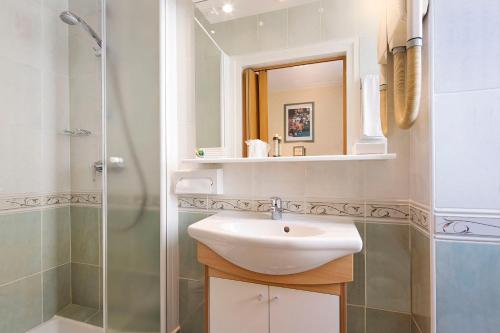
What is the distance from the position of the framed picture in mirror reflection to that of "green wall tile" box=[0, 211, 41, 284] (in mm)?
1447

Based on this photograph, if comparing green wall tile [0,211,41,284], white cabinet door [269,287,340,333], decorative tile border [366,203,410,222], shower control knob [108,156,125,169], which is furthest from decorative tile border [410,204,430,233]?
green wall tile [0,211,41,284]

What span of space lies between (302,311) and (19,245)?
1443 mm

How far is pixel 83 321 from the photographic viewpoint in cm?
131

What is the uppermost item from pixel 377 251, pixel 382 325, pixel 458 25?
pixel 458 25

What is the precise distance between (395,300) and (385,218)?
13.4 inches

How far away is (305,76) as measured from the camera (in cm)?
112

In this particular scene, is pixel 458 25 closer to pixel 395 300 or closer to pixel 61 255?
pixel 395 300

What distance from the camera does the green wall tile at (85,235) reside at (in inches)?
52.7

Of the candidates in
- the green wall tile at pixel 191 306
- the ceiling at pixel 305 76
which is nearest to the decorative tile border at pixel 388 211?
the ceiling at pixel 305 76

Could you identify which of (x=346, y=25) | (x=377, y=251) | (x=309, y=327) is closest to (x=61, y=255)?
(x=309, y=327)

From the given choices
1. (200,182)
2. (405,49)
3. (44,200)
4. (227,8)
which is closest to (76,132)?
(44,200)

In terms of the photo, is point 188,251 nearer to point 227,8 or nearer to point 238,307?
point 238,307

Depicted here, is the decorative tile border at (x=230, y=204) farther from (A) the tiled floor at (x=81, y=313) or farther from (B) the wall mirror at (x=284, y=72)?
(A) the tiled floor at (x=81, y=313)

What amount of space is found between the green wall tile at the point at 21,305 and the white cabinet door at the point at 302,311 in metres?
1.32
